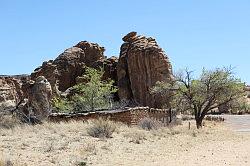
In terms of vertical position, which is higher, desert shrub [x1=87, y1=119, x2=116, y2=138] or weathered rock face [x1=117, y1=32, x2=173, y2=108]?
weathered rock face [x1=117, y1=32, x2=173, y2=108]

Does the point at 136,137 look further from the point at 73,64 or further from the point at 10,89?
the point at 73,64

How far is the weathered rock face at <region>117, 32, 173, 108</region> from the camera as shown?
5138cm

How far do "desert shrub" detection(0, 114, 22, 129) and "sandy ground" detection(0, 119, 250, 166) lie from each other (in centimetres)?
233

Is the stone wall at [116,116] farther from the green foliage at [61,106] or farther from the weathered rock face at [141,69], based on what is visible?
the weathered rock face at [141,69]

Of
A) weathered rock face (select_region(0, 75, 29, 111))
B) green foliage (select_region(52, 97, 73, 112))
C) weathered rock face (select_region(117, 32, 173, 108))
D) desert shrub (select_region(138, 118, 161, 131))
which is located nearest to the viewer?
desert shrub (select_region(138, 118, 161, 131))

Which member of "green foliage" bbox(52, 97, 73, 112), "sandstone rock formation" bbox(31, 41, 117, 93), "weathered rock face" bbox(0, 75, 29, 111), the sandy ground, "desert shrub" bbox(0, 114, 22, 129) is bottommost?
the sandy ground

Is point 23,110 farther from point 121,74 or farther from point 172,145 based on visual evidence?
point 121,74

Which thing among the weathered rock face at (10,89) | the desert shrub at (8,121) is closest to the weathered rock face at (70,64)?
the weathered rock face at (10,89)

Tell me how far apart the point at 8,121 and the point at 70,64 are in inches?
1396

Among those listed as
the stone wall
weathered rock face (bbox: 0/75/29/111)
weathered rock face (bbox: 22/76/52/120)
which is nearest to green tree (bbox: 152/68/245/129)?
the stone wall

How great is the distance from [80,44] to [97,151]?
4856 centimetres

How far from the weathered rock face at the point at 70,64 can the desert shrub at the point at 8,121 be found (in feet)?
98.4

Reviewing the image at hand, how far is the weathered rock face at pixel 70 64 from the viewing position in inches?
2221

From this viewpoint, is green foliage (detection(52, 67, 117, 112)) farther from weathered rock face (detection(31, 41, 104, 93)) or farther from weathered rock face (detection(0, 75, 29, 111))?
weathered rock face (detection(31, 41, 104, 93))
